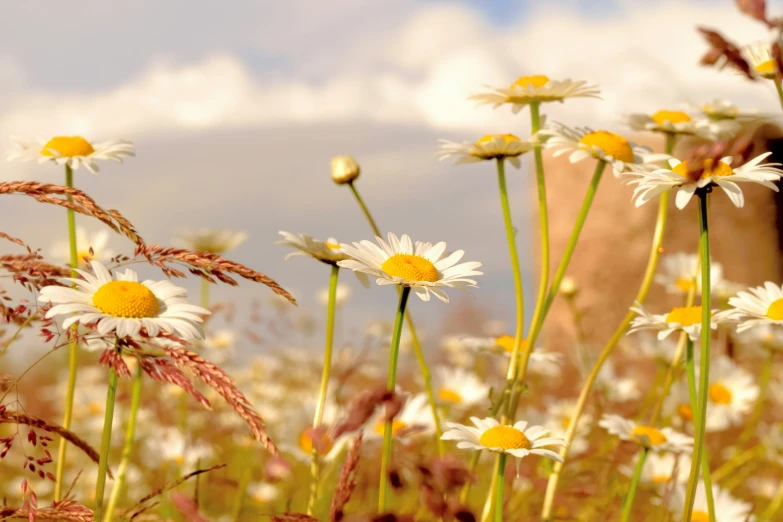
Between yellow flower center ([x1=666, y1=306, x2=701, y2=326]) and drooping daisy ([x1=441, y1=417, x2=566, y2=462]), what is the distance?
350 millimetres

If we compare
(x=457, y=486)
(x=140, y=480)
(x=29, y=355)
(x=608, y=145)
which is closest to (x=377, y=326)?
(x=140, y=480)

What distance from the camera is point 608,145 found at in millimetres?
1527

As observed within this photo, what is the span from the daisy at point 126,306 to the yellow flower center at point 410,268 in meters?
0.29

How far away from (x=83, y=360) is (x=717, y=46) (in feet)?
18.6

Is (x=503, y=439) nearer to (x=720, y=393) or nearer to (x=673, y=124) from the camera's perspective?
(x=673, y=124)

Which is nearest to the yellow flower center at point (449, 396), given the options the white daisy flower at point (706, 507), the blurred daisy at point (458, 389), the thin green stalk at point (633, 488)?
the blurred daisy at point (458, 389)

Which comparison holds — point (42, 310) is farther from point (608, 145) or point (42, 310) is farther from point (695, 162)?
point (608, 145)

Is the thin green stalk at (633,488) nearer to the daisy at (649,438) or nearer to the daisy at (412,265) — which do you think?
the daisy at (649,438)

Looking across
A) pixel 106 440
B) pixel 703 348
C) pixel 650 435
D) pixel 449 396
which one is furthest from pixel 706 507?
pixel 106 440

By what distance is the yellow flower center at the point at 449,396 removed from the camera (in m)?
2.35

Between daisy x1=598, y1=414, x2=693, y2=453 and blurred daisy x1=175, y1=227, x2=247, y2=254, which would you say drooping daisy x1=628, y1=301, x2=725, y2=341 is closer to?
daisy x1=598, y1=414, x2=693, y2=453

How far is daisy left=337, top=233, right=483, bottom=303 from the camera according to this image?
1.12 m

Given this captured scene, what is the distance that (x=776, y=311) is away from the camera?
132 cm

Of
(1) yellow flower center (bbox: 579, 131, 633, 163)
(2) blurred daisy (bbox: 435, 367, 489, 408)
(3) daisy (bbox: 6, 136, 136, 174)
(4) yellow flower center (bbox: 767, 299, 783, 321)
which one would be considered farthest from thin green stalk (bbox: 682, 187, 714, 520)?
(2) blurred daisy (bbox: 435, 367, 489, 408)
